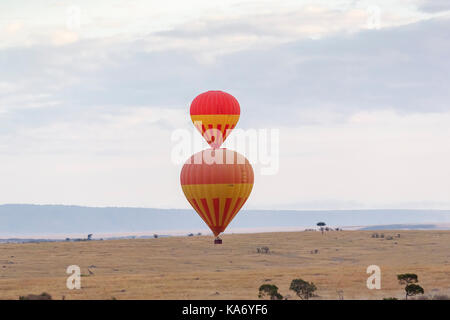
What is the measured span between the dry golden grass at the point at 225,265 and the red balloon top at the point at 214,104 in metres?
13.3

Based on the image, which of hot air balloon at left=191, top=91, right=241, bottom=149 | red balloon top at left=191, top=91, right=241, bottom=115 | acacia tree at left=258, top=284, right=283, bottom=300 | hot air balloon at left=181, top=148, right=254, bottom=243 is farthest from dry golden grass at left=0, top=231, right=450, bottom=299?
red balloon top at left=191, top=91, right=241, bottom=115

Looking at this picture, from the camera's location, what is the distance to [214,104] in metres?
64.4

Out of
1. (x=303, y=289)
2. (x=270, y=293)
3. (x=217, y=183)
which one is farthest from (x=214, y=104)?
(x=270, y=293)

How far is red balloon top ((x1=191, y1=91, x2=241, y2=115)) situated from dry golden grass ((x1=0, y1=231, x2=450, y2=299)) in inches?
523

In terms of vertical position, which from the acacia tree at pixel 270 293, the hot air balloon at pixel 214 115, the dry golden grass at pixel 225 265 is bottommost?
the acacia tree at pixel 270 293

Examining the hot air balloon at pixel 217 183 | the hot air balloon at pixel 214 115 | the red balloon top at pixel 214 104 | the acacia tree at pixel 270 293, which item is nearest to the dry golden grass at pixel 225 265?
the acacia tree at pixel 270 293

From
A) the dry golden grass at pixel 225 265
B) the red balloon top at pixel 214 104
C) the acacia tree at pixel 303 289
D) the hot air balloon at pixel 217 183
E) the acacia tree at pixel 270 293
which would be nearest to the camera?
the acacia tree at pixel 270 293

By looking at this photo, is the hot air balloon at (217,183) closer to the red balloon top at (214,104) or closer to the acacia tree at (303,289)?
the red balloon top at (214,104)

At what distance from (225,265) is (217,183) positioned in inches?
992

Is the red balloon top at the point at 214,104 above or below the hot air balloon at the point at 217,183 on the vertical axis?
above

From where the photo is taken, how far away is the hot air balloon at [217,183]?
62.5 metres
